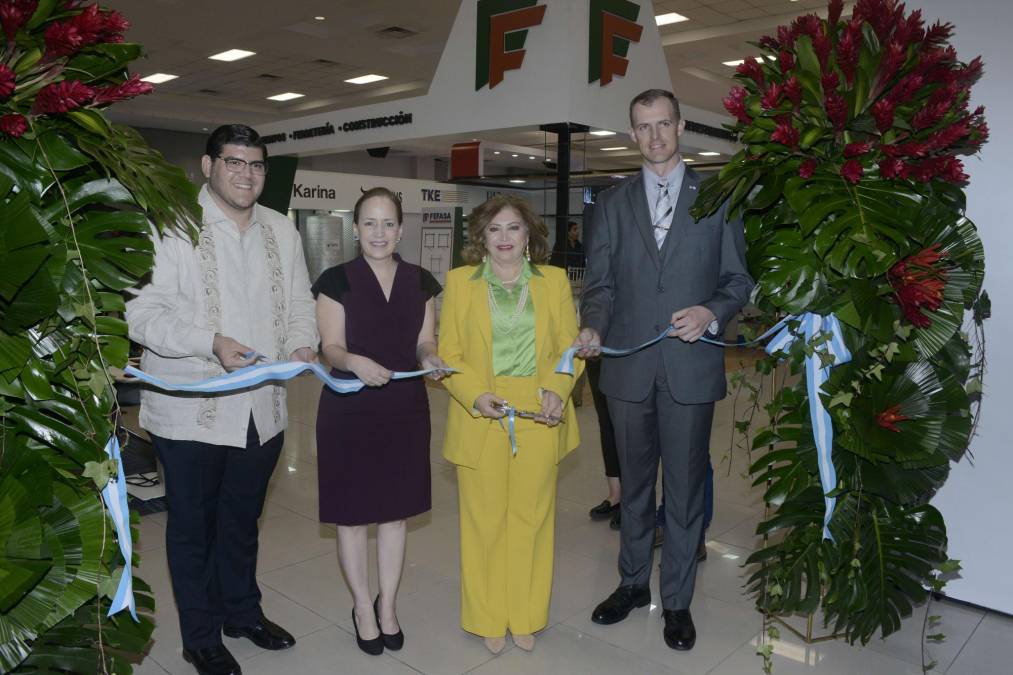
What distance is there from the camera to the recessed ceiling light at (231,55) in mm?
12695

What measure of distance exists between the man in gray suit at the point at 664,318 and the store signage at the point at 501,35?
3868 mm

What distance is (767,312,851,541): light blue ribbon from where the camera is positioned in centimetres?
264

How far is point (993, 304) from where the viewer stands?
3.42 meters

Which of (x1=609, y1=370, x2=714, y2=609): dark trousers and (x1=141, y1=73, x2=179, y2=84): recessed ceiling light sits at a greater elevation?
(x1=141, y1=73, x2=179, y2=84): recessed ceiling light

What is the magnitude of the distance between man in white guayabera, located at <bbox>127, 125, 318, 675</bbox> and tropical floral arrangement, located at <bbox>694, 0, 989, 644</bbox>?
Answer: 1.58m

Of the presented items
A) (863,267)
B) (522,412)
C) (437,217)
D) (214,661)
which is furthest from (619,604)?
(437,217)

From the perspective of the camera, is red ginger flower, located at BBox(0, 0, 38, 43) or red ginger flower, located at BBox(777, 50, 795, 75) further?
red ginger flower, located at BBox(777, 50, 795, 75)

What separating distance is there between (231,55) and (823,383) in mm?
12611

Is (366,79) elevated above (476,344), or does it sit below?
above

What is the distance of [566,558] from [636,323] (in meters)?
1.55

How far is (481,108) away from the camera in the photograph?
23.0 feet

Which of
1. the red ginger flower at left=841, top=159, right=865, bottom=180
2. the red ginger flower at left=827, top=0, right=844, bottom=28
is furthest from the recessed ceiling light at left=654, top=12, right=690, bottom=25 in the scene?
the red ginger flower at left=841, top=159, right=865, bottom=180

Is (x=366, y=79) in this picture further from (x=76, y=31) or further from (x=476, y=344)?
(x=76, y=31)

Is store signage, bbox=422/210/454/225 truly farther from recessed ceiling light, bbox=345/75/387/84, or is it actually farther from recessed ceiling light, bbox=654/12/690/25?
recessed ceiling light, bbox=345/75/387/84
